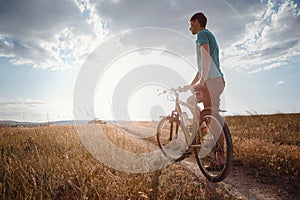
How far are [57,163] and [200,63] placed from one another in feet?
12.0

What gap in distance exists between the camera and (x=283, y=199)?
3547 millimetres

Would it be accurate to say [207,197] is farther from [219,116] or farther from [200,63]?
[200,63]

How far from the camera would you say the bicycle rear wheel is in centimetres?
377

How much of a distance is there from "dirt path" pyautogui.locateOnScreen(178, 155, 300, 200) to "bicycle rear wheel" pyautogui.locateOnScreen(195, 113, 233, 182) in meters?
0.24

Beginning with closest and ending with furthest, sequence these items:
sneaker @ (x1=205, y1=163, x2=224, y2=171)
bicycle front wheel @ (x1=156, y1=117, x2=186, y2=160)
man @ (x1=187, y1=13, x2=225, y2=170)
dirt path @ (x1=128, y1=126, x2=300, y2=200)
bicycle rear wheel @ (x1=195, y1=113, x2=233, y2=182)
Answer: dirt path @ (x1=128, y1=126, x2=300, y2=200)
bicycle rear wheel @ (x1=195, y1=113, x2=233, y2=182)
sneaker @ (x1=205, y1=163, x2=224, y2=171)
man @ (x1=187, y1=13, x2=225, y2=170)
bicycle front wheel @ (x1=156, y1=117, x2=186, y2=160)

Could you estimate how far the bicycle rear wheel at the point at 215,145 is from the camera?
377 cm

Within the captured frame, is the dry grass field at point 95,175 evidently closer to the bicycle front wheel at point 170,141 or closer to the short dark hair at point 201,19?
the bicycle front wheel at point 170,141

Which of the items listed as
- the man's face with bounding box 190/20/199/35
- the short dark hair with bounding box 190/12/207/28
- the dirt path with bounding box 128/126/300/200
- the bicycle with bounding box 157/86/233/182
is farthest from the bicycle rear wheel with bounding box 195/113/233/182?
the short dark hair with bounding box 190/12/207/28

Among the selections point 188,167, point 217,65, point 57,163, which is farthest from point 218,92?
point 57,163

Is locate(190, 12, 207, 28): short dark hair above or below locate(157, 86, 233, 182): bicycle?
above

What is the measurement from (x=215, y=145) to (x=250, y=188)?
1.03 meters

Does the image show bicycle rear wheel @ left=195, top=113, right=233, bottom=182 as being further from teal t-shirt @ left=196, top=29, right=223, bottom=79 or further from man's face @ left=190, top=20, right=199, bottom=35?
man's face @ left=190, top=20, right=199, bottom=35

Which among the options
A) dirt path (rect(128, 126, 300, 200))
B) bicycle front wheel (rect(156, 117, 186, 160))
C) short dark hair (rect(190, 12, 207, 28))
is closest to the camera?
dirt path (rect(128, 126, 300, 200))

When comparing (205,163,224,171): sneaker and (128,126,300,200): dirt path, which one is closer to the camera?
(128,126,300,200): dirt path
